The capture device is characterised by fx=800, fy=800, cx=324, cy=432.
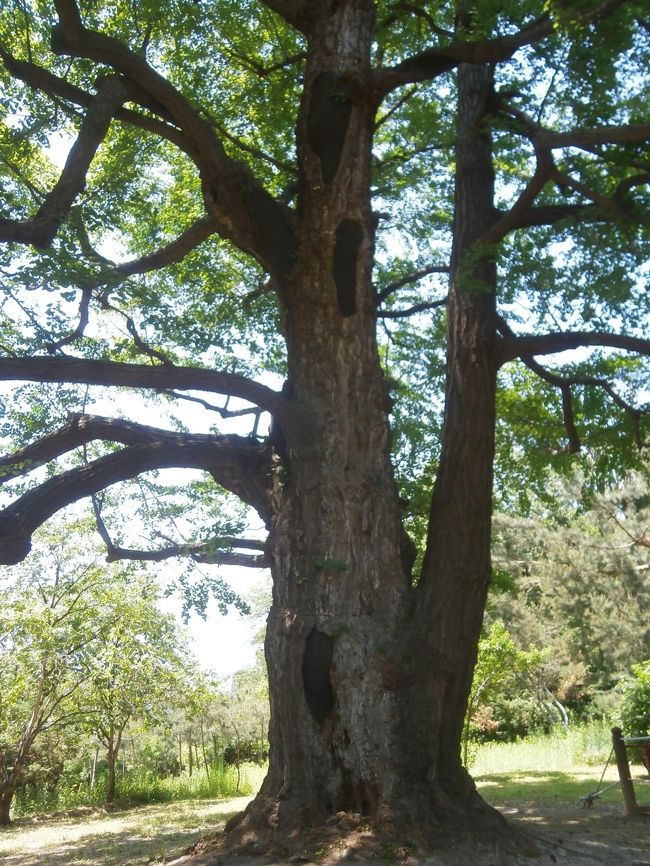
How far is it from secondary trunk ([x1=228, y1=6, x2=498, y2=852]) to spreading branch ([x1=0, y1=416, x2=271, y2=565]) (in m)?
0.33

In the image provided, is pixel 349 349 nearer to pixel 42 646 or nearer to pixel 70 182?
pixel 70 182

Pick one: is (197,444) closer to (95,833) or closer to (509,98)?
(509,98)

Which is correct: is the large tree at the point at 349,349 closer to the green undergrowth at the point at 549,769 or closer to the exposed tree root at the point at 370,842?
the exposed tree root at the point at 370,842


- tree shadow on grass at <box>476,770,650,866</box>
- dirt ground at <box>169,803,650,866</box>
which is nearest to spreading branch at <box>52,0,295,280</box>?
dirt ground at <box>169,803,650,866</box>

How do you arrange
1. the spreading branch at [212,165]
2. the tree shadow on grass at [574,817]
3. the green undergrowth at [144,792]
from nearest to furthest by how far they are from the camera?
the tree shadow on grass at [574,817], the spreading branch at [212,165], the green undergrowth at [144,792]

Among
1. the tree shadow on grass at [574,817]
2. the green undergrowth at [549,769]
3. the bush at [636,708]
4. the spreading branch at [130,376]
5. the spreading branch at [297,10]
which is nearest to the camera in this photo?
the spreading branch at [130,376]

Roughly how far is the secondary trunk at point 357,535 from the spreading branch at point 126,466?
33 cm

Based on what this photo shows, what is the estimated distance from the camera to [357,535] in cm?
611

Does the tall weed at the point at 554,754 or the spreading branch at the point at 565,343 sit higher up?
the spreading branch at the point at 565,343

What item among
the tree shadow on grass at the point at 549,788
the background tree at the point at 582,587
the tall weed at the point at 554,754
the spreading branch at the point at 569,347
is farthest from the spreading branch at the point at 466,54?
the tall weed at the point at 554,754

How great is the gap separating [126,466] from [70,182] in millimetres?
2137

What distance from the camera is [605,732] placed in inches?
732

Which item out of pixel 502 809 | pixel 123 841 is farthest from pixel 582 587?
pixel 123 841

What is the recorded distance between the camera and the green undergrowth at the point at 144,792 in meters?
17.8
